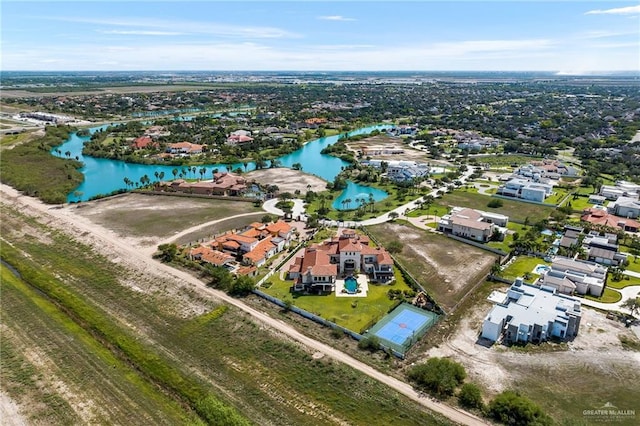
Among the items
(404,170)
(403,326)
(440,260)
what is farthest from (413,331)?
(404,170)

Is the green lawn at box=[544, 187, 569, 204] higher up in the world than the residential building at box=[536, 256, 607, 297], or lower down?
lower down

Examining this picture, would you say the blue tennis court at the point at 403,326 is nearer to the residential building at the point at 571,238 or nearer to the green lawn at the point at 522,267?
the green lawn at the point at 522,267

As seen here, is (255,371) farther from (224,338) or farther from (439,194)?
(439,194)

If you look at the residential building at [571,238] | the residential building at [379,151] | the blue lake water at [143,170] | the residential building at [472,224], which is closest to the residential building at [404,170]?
the blue lake water at [143,170]

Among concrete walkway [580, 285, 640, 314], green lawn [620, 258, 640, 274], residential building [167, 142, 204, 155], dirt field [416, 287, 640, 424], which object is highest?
residential building [167, 142, 204, 155]

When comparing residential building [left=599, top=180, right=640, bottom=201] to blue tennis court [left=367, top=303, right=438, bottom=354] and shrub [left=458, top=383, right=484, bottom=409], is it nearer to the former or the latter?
blue tennis court [left=367, top=303, right=438, bottom=354]

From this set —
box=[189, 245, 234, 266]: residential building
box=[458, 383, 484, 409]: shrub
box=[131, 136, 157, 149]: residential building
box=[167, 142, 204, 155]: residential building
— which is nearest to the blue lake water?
box=[167, 142, 204, 155]: residential building

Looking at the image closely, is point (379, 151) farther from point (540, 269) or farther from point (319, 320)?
point (319, 320)

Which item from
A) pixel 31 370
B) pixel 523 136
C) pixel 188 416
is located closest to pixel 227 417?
pixel 188 416
